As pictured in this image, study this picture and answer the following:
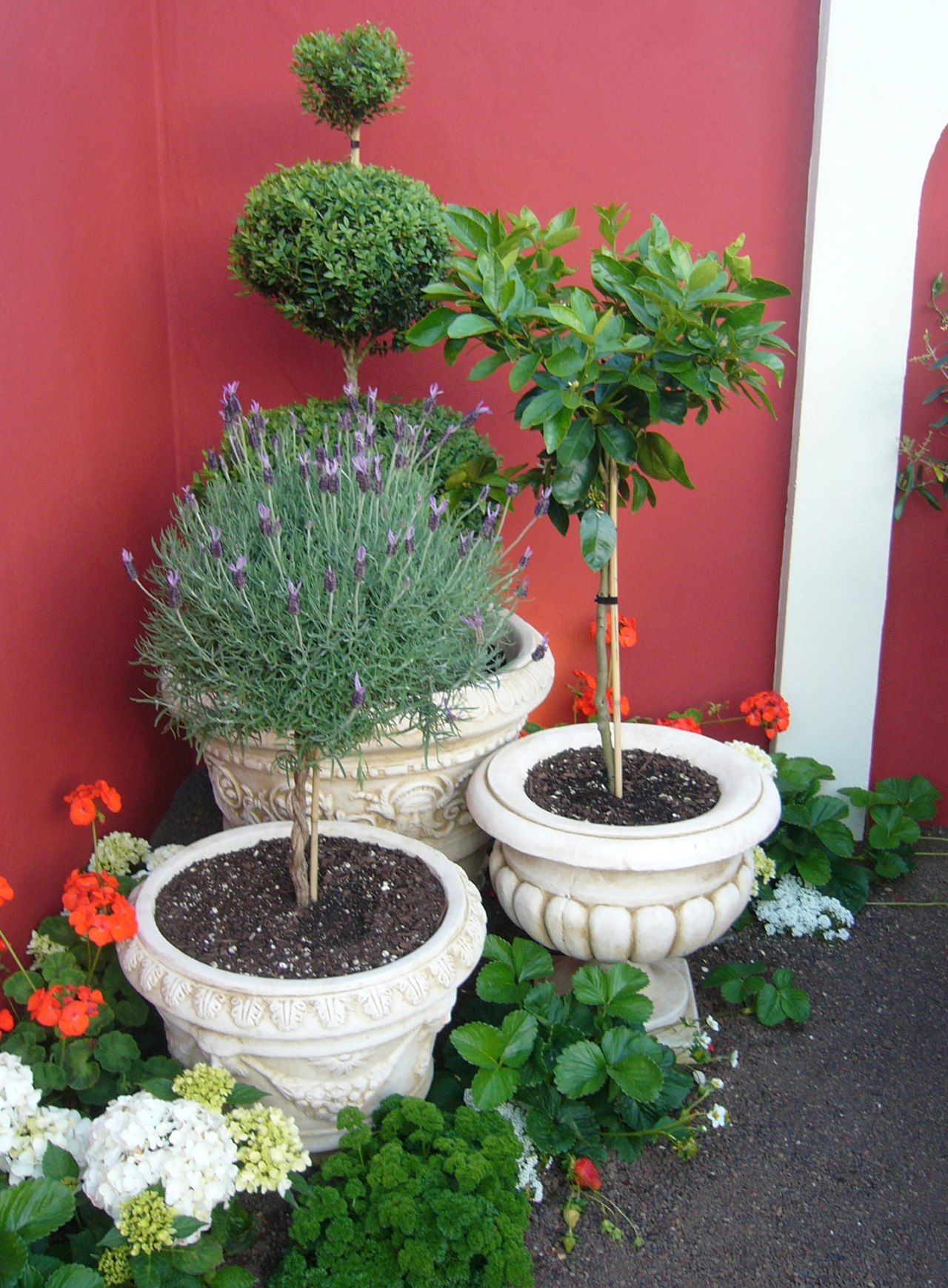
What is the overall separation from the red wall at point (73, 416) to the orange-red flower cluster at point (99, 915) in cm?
21

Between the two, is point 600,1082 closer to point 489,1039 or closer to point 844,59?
point 489,1039

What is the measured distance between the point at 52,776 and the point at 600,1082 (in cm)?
136

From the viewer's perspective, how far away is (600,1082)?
1.96m

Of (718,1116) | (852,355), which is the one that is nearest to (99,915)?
(718,1116)

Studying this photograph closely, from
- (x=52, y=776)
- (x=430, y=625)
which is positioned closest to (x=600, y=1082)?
(x=430, y=625)

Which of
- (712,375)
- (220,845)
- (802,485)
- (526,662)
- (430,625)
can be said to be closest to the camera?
(430,625)

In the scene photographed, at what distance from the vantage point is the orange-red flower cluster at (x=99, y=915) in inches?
74.5

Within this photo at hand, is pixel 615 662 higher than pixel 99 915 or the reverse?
higher

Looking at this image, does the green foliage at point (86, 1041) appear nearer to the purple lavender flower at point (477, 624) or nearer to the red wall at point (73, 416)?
the red wall at point (73, 416)

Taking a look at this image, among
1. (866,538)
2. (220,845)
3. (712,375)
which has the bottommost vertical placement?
(220,845)

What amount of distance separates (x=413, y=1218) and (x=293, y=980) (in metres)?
0.43

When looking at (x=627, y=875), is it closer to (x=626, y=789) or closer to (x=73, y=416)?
(x=626, y=789)

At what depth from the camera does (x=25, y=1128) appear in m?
1.72

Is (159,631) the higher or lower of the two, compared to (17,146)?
lower
